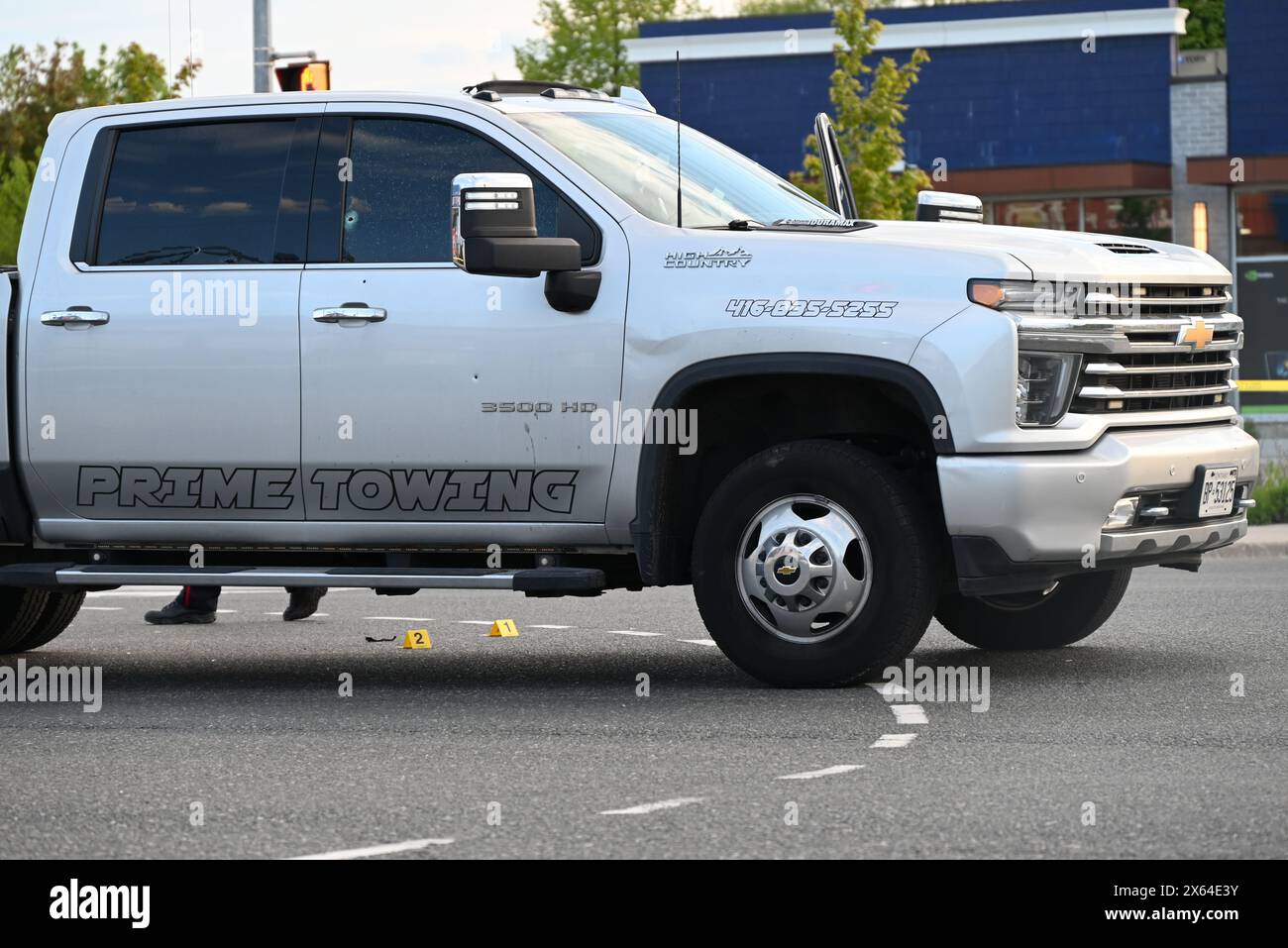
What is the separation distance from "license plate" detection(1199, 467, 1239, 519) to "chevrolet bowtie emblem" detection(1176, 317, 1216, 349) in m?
0.48

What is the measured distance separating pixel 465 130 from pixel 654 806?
3.50m

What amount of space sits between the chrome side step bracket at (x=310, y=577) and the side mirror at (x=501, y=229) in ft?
3.70

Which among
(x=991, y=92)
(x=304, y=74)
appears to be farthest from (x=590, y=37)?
(x=304, y=74)

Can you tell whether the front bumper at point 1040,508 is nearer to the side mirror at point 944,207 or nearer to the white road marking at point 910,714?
the white road marking at point 910,714

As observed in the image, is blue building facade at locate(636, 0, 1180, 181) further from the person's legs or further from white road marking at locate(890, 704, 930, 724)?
white road marking at locate(890, 704, 930, 724)

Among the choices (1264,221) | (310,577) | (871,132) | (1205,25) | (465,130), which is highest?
(1205,25)

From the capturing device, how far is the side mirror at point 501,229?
8.12 m

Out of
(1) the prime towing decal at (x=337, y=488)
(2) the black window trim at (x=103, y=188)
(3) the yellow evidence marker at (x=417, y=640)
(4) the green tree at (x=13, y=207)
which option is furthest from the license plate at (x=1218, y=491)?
(4) the green tree at (x=13, y=207)

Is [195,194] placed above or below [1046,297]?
above

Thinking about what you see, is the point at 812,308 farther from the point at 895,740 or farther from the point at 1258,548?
the point at 1258,548

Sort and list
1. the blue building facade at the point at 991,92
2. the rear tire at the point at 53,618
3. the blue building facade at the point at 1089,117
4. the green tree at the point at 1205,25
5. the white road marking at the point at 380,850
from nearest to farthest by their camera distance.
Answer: the white road marking at the point at 380,850 → the rear tire at the point at 53,618 → the blue building facade at the point at 1089,117 → the blue building facade at the point at 991,92 → the green tree at the point at 1205,25

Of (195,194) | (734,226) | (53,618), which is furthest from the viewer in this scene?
(53,618)

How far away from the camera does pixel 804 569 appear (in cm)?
812

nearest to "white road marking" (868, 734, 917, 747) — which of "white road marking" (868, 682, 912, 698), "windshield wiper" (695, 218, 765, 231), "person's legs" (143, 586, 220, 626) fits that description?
"white road marking" (868, 682, 912, 698)
